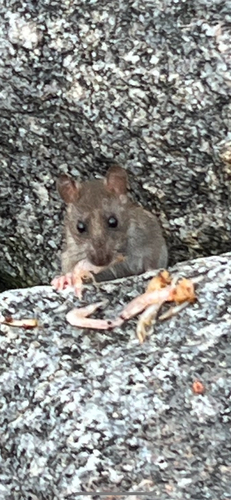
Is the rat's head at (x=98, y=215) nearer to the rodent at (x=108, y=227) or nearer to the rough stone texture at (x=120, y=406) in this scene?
the rodent at (x=108, y=227)

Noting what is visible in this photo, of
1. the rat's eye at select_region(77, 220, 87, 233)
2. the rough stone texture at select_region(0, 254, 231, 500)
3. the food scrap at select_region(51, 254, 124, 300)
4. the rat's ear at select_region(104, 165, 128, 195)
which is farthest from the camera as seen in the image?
the rat's eye at select_region(77, 220, 87, 233)

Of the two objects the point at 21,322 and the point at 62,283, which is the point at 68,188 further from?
the point at 21,322

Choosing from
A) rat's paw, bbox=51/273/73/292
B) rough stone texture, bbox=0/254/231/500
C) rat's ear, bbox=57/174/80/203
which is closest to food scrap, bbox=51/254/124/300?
rat's paw, bbox=51/273/73/292

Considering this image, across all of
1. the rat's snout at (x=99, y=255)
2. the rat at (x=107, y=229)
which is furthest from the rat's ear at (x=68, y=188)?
the rat's snout at (x=99, y=255)

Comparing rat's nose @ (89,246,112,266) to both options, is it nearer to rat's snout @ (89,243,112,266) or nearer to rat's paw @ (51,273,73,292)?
rat's snout @ (89,243,112,266)

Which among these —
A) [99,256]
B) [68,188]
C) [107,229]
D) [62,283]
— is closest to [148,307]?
[62,283]

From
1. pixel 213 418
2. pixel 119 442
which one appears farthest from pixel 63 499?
pixel 213 418

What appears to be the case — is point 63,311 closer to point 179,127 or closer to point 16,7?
point 179,127
